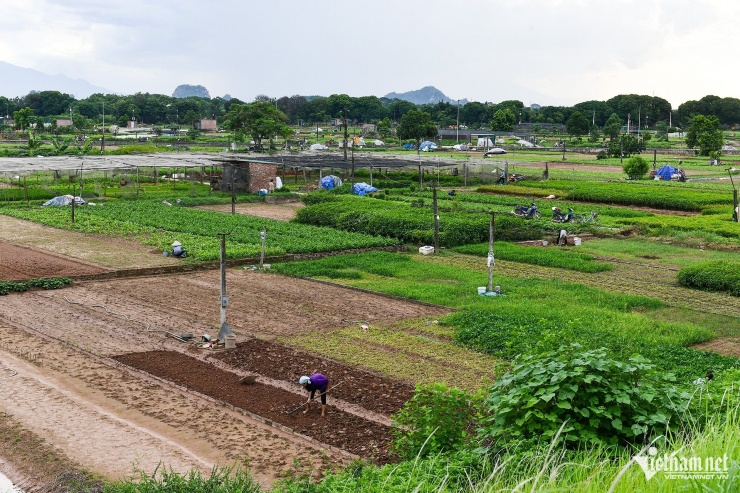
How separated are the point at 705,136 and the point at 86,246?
61.6m

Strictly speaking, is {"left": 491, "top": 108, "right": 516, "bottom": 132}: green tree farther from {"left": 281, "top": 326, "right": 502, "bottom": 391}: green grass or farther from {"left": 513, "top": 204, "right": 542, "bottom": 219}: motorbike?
{"left": 281, "top": 326, "right": 502, "bottom": 391}: green grass

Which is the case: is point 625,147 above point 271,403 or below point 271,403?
above

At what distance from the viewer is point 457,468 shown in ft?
27.1

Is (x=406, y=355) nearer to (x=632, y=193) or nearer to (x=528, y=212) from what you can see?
(x=528, y=212)

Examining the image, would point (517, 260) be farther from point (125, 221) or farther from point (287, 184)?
point (287, 184)

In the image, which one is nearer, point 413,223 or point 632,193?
point 413,223

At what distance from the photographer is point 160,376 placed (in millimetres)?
15328

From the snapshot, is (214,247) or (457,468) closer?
(457,468)

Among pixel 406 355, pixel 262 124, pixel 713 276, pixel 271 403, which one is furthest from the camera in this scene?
pixel 262 124

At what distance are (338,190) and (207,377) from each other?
31.6 metres

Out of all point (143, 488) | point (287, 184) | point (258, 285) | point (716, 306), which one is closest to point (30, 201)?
point (287, 184)

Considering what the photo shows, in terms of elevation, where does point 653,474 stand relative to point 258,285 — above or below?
above

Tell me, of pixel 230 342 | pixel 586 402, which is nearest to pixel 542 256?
pixel 230 342

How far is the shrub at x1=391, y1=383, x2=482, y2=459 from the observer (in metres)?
10.2
